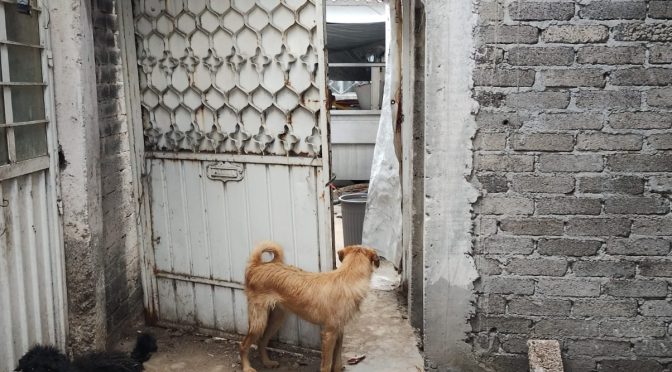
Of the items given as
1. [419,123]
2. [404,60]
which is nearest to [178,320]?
[419,123]

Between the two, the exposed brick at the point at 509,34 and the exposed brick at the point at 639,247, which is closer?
the exposed brick at the point at 509,34

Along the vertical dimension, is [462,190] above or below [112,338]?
above

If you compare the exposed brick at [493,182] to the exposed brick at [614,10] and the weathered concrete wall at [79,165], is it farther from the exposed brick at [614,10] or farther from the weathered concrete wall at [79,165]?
the weathered concrete wall at [79,165]

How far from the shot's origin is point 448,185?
144 inches

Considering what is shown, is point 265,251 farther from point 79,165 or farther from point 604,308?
point 604,308

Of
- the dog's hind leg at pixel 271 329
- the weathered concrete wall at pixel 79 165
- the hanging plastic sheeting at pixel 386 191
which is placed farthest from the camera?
the hanging plastic sheeting at pixel 386 191

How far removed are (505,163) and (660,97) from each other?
0.91 m

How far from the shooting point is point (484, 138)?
3564 millimetres

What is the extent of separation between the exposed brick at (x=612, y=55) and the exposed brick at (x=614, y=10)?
0.17 metres

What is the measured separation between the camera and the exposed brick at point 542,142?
3.51 m

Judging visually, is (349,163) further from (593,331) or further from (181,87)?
(593,331)

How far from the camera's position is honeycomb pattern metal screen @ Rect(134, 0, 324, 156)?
4086mm

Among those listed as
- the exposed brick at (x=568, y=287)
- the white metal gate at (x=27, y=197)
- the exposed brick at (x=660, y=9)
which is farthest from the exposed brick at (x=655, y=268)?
the white metal gate at (x=27, y=197)

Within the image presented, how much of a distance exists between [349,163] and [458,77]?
723cm
